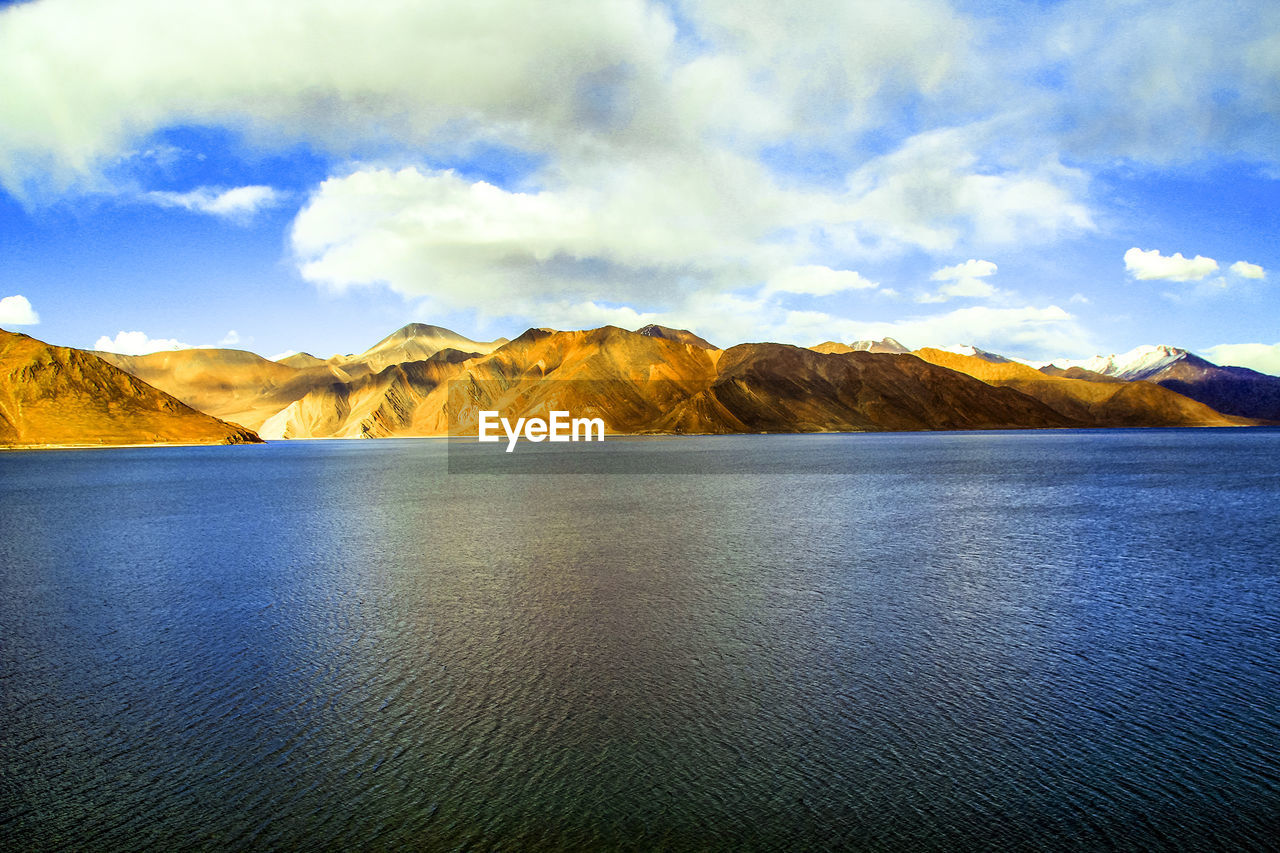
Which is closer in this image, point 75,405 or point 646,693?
point 646,693

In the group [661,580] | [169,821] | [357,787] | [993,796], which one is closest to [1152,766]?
[993,796]

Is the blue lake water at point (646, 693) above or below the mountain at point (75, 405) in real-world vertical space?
below

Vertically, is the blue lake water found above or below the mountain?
below

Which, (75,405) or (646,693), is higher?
(75,405)

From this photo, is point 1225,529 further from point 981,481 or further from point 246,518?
point 246,518

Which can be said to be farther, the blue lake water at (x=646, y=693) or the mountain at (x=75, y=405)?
the mountain at (x=75, y=405)
